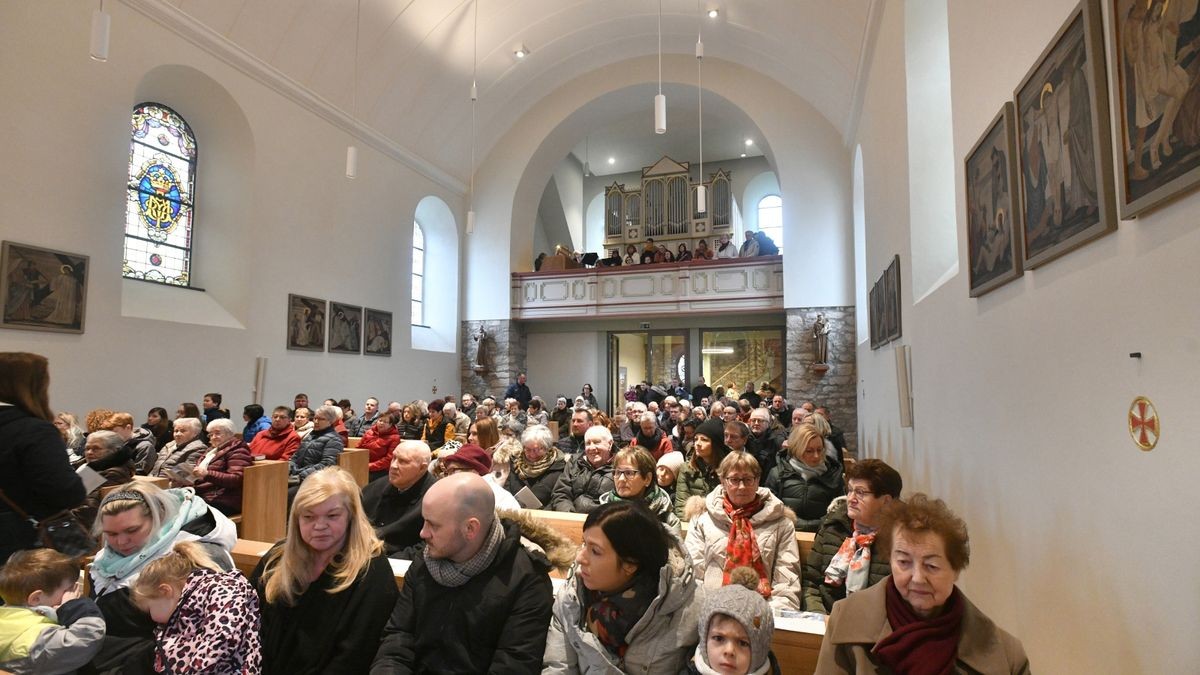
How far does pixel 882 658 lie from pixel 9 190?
9.70 metres

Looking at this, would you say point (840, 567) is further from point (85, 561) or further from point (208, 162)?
point (208, 162)

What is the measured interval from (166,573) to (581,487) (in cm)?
268

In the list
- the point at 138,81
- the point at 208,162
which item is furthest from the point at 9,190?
the point at 208,162

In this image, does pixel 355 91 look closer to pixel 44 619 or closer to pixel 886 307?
pixel 886 307

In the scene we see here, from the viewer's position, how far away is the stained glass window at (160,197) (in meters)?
9.30

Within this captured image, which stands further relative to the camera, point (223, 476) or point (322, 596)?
point (223, 476)

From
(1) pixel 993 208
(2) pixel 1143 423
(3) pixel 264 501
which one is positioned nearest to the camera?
(2) pixel 1143 423

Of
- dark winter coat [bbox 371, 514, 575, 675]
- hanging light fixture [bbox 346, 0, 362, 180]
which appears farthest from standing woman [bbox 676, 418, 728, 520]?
hanging light fixture [bbox 346, 0, 362, 180]

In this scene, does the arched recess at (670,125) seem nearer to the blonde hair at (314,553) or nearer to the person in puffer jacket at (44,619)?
the blonde hair at (314,553)

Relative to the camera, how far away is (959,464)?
3756 mm

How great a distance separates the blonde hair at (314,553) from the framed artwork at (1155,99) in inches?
108

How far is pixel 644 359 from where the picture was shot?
52.6 ft

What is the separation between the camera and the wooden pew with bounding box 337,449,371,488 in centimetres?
648

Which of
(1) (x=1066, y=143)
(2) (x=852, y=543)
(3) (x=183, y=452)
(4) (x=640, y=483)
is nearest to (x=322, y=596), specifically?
(4) (x=640, y=483)
